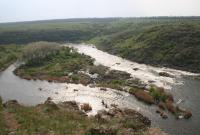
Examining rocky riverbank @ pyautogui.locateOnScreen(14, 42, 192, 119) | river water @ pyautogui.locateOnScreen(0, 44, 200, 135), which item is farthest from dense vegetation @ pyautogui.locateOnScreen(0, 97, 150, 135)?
rocky riverbank @ pyautogui.locateOnScreen(14, 42, 192, 119)

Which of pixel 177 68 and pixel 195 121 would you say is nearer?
pixel 195 121

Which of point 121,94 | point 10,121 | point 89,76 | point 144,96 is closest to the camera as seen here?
point 10,121

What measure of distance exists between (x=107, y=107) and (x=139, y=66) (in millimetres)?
59738

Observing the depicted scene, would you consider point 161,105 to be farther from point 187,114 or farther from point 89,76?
point 89,76

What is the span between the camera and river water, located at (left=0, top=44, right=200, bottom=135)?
60294 millimetres

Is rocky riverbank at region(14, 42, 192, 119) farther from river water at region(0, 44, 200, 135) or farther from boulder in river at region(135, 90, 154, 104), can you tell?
river water at region(0, 44, 200, 135)

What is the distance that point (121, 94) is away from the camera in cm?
8300

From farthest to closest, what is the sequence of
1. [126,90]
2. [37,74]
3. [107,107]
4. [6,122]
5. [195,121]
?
1. [37,74]
2. [126,90]
3. [107,107]
4. [195,121]
5. [6,122]

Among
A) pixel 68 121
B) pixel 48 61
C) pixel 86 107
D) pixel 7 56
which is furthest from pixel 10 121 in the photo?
pixel 7 56

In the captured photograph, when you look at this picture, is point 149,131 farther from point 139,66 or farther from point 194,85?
point 139,66

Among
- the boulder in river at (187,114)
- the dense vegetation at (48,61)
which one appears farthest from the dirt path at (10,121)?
the dense vegetation at (48,61)

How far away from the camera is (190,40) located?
143 metres

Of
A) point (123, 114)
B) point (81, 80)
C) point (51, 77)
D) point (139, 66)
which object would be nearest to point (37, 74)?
point (51, 77)

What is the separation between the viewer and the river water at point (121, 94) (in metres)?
60.3
